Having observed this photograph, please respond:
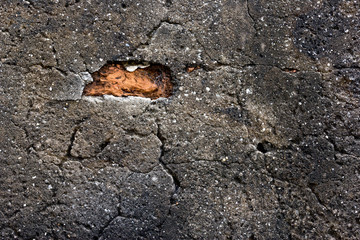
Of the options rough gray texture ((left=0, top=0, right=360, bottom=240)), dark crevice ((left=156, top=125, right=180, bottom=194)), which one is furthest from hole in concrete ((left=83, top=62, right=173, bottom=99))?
dark crevice ((left=156, top=125, right=180, bottom=194))

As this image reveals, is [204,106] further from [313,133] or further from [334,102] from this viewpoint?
[334,102]

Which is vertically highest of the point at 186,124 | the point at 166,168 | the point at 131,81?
the point at 131,81

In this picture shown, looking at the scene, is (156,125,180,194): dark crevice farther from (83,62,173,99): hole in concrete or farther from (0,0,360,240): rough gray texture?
(83,62,173,99): hole in concrete

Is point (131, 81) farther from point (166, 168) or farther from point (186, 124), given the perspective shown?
point (166, 168)

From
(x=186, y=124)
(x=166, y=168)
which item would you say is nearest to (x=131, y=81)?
(x=186, y=124)

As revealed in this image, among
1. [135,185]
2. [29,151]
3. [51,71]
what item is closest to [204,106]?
[135,185]

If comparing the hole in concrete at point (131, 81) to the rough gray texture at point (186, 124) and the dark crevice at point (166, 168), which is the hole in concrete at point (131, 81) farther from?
the dark crevice at point (166, 168)
